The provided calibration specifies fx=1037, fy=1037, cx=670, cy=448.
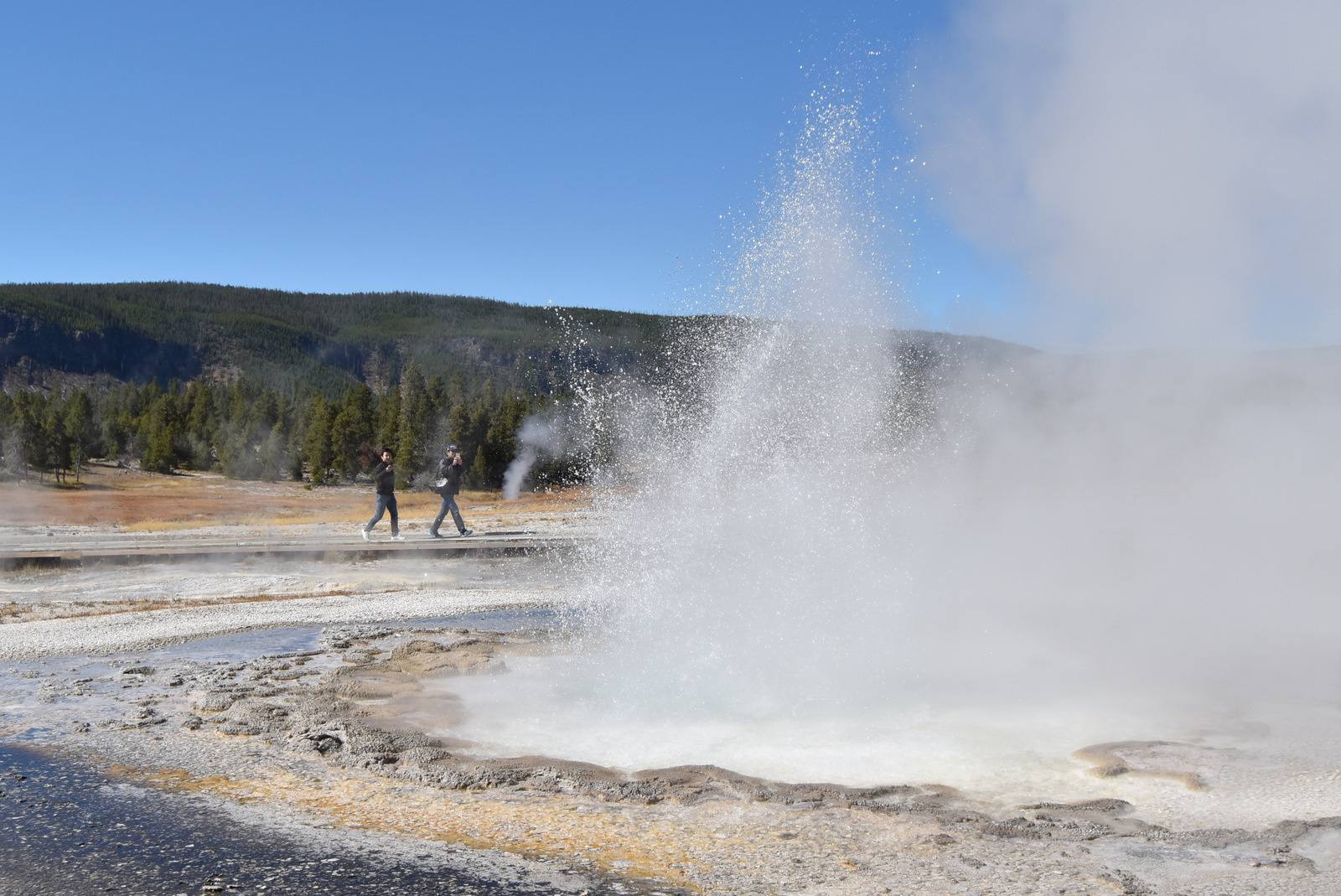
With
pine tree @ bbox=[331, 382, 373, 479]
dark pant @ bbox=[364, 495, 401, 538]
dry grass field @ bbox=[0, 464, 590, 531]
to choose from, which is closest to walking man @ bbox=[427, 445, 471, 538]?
dark pant @ bbox=[364, 495, 401, 538]

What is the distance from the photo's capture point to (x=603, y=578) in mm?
11414

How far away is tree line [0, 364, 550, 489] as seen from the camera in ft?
189

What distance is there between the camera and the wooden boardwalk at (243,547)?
47.4 ft

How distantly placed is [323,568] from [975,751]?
421 inches

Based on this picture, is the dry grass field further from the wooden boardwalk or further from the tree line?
the wooden boardwalk

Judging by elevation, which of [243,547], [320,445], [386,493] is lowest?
[243,547]

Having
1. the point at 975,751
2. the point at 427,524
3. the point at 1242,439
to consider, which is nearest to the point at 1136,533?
the point at 1242,439

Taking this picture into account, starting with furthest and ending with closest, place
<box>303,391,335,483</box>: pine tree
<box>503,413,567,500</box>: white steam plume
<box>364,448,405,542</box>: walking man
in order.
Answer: <box>303,391,335,483</box>: pine tree < <box>503,413,567,500</box>: white steam plume < <box>364,448,405,542</box>: walking man

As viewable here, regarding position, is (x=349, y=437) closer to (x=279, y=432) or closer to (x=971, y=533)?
(x=279, y=432)

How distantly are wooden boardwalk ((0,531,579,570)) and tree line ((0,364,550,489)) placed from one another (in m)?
38.9

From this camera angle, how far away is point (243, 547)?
16.1 metres

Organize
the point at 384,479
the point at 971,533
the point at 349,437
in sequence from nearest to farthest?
the point at 971,533, the point at 384,479, the point at 349,437

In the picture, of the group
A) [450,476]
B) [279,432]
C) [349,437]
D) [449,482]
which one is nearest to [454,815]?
[449,482]

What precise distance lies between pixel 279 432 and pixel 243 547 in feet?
190
